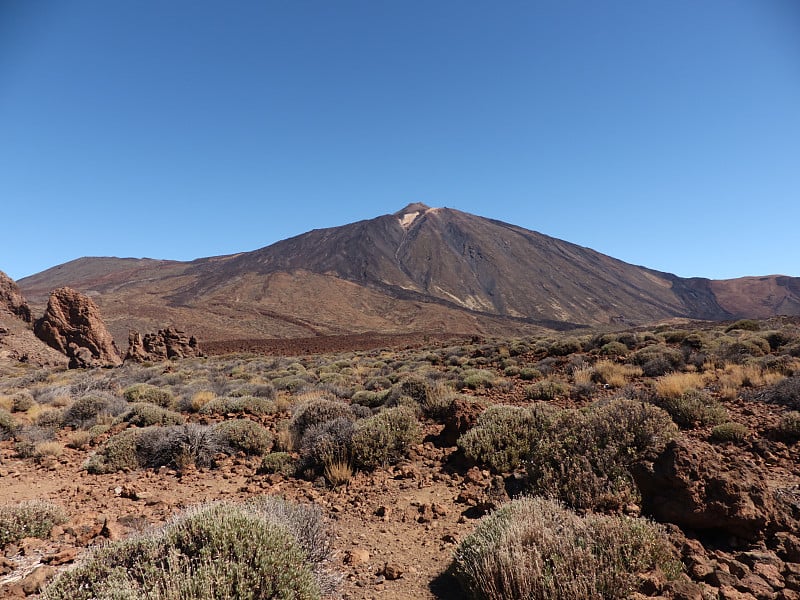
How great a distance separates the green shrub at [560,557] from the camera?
2.41 metres

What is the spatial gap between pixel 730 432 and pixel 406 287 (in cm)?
10471

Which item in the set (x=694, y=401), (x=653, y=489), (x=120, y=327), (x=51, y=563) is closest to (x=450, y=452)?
(x=653, y=489)

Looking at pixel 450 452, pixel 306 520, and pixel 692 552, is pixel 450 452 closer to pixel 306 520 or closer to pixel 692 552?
pixel 306 520

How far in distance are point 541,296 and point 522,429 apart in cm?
11367

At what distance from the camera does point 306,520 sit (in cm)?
359

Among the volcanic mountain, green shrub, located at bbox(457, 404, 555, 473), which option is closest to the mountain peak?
the volcanic mountain

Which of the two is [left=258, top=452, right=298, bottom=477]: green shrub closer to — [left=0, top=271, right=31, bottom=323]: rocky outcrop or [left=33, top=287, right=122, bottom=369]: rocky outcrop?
[left=33, top=287, right=122, bottom=369]: rocky outcrop

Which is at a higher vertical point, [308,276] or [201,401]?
[308,276]

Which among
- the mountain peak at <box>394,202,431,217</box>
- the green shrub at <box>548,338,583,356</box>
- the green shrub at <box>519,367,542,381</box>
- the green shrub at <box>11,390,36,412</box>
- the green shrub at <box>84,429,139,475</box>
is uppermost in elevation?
the mountain peak at <box>394,202,431,217</box>

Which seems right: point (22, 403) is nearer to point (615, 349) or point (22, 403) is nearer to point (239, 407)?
point (239, 407)

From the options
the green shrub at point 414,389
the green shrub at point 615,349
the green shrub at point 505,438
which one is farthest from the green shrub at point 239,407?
the green shrub at point 615,349

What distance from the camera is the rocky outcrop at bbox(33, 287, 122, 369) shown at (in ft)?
84.9

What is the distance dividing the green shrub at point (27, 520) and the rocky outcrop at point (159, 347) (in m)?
24.0

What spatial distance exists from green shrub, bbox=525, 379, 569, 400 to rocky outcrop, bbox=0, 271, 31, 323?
33194 mm
